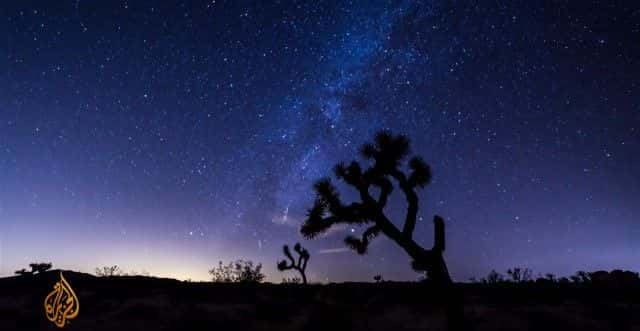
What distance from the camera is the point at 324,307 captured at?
13.8 meters

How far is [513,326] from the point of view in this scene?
12.1 metres

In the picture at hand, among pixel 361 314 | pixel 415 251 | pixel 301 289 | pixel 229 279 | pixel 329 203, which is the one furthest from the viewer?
pixel 229 279

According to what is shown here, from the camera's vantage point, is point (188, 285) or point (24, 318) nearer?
point (24, 318)

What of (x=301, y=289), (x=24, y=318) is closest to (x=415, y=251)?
(x=301, y=289)

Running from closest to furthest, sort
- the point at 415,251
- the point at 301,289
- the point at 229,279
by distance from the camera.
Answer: the point at 415,251
the point at 301,289
the point at 229,279

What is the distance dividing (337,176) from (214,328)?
603 cm

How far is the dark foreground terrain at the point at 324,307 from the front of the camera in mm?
12516

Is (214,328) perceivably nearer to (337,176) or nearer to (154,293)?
(154,293)

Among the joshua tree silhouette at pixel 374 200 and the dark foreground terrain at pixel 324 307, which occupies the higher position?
the joshua tree silhouette at pixel 374 200

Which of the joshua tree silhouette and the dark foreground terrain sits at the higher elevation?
the joshua tree silhouette

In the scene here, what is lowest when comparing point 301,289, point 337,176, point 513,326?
point 513,326

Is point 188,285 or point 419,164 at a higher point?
point 419,164

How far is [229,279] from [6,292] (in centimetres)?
1111

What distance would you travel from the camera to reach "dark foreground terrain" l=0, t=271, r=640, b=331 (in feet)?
41.1
